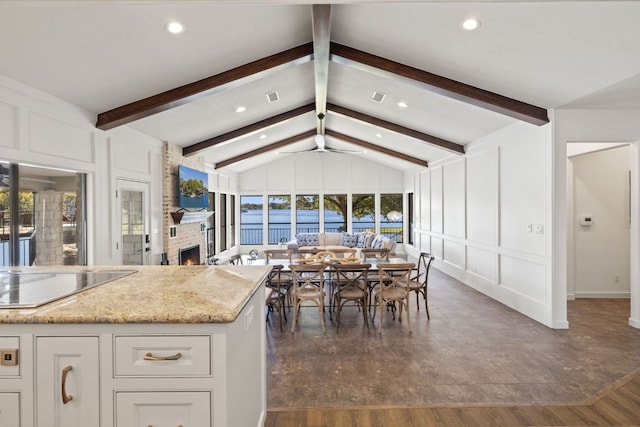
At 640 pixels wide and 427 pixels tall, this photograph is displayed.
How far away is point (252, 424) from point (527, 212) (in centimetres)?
436

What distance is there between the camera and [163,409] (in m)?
1.45

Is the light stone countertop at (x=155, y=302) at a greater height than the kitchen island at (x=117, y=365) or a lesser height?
greater

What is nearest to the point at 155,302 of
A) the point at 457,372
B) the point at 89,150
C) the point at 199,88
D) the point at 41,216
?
the point at 457,372

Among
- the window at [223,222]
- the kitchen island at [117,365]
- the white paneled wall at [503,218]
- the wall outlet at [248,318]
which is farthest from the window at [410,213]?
the kitchen island at [117,365]

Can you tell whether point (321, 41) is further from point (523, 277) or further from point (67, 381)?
point (523, 277)

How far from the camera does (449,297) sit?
5793 mm

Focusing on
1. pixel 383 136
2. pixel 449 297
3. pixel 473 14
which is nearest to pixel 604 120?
pixel 473 14

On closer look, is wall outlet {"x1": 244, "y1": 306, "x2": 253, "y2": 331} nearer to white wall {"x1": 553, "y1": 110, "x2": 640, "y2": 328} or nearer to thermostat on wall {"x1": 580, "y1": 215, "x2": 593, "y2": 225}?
white wall {"x1": 553, "y1": 110, "x2": 640, "y2": 328}

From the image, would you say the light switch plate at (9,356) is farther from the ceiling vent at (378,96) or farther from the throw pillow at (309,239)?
the throw pillow at (309,239)

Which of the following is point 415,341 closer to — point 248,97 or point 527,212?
point 527,212

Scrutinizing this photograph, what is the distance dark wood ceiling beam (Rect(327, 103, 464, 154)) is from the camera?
6.68 metres

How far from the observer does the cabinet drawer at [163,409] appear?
4.71 feet

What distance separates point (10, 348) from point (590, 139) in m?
5.58

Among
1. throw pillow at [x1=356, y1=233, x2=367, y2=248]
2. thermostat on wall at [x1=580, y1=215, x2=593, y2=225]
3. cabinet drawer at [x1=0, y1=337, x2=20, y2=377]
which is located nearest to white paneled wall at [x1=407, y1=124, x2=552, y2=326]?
thermostat on wall at [x1=580, y1=215, x2=593, y2=225]
